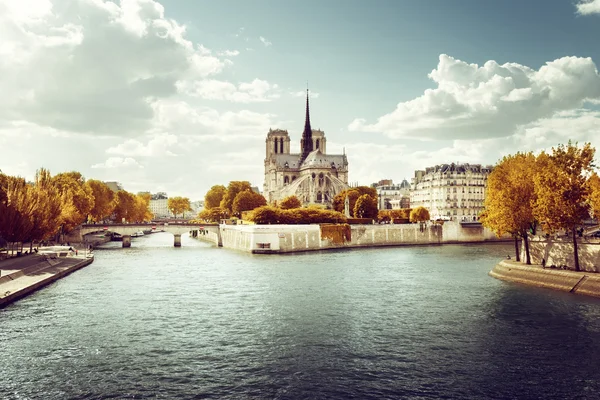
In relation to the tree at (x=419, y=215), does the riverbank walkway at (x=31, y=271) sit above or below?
below

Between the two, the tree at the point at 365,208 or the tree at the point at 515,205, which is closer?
the tree at the point at 515,205

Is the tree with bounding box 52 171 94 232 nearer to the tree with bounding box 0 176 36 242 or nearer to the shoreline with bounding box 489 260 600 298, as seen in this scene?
the tree with bounding box 0 176 36 242

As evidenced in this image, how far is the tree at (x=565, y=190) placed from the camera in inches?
1641

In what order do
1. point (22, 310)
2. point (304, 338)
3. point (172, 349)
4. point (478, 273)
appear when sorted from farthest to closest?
point (478, 273), point (22, 310), point (304, 338), point (172, 349)

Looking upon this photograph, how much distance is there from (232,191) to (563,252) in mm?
104411

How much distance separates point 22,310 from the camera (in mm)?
35000

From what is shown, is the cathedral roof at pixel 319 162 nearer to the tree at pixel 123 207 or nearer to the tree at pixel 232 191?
the tree at pixel 232 191

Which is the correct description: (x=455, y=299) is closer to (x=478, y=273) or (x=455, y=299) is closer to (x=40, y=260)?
(x=478, y=273)

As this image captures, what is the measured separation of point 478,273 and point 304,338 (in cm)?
3049

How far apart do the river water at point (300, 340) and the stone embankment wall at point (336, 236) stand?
3108cm

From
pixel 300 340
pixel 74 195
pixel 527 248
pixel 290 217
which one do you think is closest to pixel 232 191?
pixel 74 195

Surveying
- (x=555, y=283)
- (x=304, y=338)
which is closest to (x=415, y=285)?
(x=555, y=283)

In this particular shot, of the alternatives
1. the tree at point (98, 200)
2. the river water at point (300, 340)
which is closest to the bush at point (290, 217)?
the tree at point (98, 200)

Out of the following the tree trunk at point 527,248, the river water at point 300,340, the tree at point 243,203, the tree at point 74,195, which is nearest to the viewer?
the river water at point 300,340
